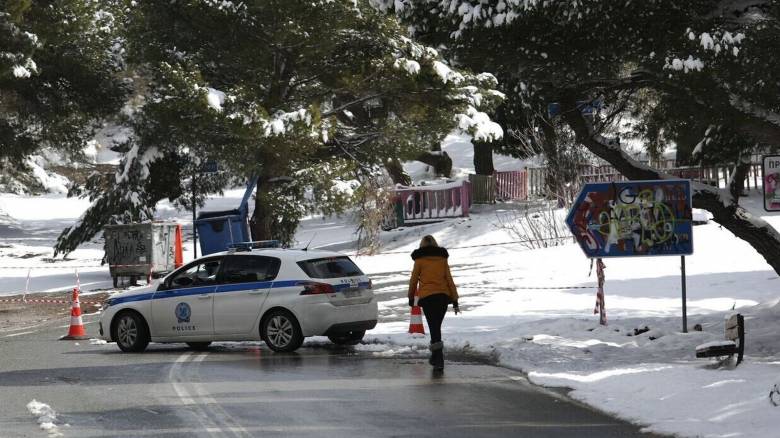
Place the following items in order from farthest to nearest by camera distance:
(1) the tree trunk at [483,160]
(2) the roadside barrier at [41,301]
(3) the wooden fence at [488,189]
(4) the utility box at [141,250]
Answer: (1) the tree trunk at [483,160] < (3) the wooden fence at [488,189] < (4) the utility box at [141,250] < (2) the roadside barrier at [41,301]

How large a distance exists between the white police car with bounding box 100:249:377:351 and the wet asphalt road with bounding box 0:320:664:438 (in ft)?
1.23

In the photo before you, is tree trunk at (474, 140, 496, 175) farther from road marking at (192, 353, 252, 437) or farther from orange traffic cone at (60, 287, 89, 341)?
road marking at (192, 353, 252, 437)

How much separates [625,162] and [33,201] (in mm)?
57846

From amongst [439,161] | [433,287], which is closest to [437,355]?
[433,287]

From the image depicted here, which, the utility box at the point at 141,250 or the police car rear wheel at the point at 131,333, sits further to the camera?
the utility box at the point at 141,250

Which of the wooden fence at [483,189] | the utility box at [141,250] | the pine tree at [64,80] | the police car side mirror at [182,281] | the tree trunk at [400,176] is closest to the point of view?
the police car side mirror at [182,281]

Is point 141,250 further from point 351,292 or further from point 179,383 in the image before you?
point 179,383

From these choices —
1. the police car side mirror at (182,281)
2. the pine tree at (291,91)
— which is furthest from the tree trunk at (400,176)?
the police car side mirror at (182,281)

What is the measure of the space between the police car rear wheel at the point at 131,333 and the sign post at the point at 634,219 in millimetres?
6664

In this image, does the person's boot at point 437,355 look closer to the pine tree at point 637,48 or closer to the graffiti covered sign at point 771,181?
the pine tree at point 637,48

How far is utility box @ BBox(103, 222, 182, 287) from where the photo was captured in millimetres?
32938

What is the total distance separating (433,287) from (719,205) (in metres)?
4.77

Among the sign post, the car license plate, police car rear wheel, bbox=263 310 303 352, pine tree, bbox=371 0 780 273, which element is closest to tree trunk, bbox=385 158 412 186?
the car license plate

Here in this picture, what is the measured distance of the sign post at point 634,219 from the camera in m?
17.6
